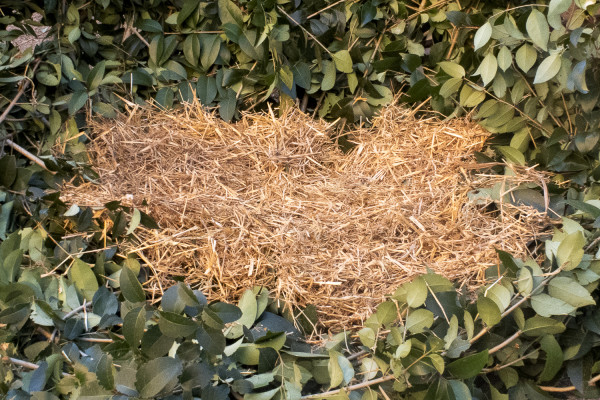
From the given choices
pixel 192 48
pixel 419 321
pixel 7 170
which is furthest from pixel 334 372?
pixel 192 48

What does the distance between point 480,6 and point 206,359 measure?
117cm

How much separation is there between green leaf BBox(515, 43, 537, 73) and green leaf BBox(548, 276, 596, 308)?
1.79 feet

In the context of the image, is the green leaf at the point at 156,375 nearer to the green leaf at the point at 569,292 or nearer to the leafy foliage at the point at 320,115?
the leafy foliage at the point at 320,115

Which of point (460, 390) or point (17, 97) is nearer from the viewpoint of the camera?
point (460, 390)

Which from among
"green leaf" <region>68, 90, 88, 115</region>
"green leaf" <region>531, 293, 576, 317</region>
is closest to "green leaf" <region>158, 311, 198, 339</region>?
"green leaf" <region>531, 293, 576, 317</region>

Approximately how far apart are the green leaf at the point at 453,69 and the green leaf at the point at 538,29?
28 cm

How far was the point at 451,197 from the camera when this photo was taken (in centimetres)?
138

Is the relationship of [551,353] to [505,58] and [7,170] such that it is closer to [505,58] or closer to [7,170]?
[505,58]

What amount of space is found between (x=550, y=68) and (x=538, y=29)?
86mm

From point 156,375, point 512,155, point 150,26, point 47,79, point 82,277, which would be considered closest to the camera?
point 156,375

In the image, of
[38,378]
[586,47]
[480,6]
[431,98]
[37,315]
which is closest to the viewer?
[38,378]

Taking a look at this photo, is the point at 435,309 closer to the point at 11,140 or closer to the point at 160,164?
the point at 160,164

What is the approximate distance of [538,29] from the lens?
118 cm

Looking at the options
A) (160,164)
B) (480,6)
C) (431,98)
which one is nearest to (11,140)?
(160,164)
